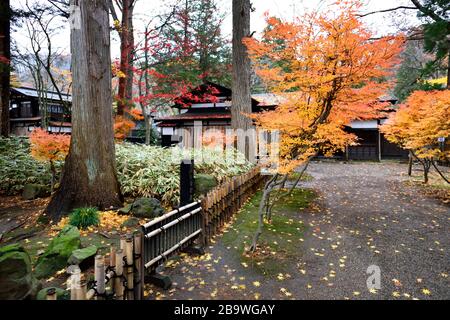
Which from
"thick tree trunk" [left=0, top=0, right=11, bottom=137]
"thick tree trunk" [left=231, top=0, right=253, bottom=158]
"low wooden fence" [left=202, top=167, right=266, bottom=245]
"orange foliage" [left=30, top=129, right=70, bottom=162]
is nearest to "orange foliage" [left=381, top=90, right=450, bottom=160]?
"thick tree trunk" [left=231, top=0, right=253, bottom=158]

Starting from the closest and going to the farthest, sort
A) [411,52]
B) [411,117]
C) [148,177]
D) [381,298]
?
1. [381,298]
2. [148,177]
3. [411,117]
4. [411,52]

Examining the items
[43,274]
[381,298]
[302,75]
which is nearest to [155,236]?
[43,274]

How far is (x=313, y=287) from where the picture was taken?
12.6ft

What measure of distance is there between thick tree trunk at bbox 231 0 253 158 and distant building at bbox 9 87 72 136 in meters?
19.1

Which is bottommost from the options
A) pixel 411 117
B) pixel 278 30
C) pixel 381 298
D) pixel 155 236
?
pixel 381 298

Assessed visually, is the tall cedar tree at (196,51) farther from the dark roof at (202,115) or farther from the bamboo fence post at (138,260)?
the bamboo fence post at (138,260)

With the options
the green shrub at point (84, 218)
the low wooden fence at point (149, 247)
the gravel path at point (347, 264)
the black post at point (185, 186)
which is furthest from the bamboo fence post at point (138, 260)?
the green shrub at point (84, 218)

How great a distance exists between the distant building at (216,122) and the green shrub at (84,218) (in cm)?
1141

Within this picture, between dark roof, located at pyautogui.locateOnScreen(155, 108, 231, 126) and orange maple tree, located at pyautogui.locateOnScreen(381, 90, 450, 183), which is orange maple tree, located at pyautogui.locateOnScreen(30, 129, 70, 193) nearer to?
dark roof, located at pyautogui.locateOnScreen(155, 108, 231, 126)

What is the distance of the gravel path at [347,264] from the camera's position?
3703mm
